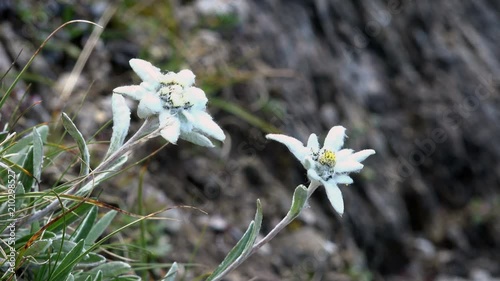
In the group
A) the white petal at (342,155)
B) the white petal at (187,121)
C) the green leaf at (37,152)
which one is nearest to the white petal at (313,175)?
the white petal at (342,155)

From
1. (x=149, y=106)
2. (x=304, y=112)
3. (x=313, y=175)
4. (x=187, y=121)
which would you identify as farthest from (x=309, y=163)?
(x=304, y=112)

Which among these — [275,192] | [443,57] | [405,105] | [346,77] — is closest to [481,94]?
[443,57]

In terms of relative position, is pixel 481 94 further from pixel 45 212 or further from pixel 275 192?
pixel 45 212

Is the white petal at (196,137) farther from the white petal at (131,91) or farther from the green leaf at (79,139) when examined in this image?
the green leaf at (79,139)

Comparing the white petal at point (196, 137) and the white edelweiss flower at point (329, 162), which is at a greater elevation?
the white edelweiss flower at point (329, 162)

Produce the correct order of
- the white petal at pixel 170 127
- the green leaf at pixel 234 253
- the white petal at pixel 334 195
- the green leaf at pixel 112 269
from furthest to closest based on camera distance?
the green leaf at pixel 112 269 → the green leaf at pixel 234 253 → the white petal at pixel 334 195 → the white petal at pixel 170 127

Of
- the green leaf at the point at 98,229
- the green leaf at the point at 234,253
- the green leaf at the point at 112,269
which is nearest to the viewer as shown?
the green leaf at the point at 234,253

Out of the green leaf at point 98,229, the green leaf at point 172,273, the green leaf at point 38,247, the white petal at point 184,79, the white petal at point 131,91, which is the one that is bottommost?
the green leaf at point 38,247
